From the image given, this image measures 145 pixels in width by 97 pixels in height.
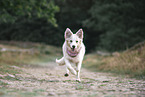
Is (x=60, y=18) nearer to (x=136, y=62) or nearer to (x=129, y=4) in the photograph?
(x=129, y=4)

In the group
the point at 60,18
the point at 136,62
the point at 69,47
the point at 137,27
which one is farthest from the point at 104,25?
the point at 69,47

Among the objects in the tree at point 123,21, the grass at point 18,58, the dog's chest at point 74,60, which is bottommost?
the dog's chest at point 74,60

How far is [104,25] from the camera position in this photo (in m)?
32.5

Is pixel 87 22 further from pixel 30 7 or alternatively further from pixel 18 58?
pixel 30 7

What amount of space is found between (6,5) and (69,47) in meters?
8.12

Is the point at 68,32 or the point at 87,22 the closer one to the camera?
the point at 68,32

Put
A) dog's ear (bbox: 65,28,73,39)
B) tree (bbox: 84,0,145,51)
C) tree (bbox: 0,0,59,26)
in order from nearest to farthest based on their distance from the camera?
1. dog's ear (bbox: 65,28,73,39)
2. tree (bbox: 0,0,59,26)
3. tree (bbox: 84,0,145,51)

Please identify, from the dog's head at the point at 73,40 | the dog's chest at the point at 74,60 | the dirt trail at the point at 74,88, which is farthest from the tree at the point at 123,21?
the dirt trail at the point at 74,88

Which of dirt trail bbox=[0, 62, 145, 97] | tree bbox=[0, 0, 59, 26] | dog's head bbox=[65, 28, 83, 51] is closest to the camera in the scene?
dirt trail bbox=[0, 62, 145, 97]

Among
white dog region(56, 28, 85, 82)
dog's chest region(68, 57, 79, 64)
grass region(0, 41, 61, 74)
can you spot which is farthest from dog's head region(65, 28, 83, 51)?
grass region(0, 41, 61, 74)

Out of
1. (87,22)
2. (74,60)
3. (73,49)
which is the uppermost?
(87,22)

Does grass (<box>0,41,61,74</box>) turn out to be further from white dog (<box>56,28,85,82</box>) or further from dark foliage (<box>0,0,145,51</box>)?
dark foliage (<box>0,0,145,51</box>)

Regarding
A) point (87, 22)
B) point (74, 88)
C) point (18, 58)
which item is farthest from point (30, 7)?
point (87, 22)

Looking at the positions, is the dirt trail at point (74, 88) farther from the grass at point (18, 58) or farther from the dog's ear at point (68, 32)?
the grass at point (18, 58)
